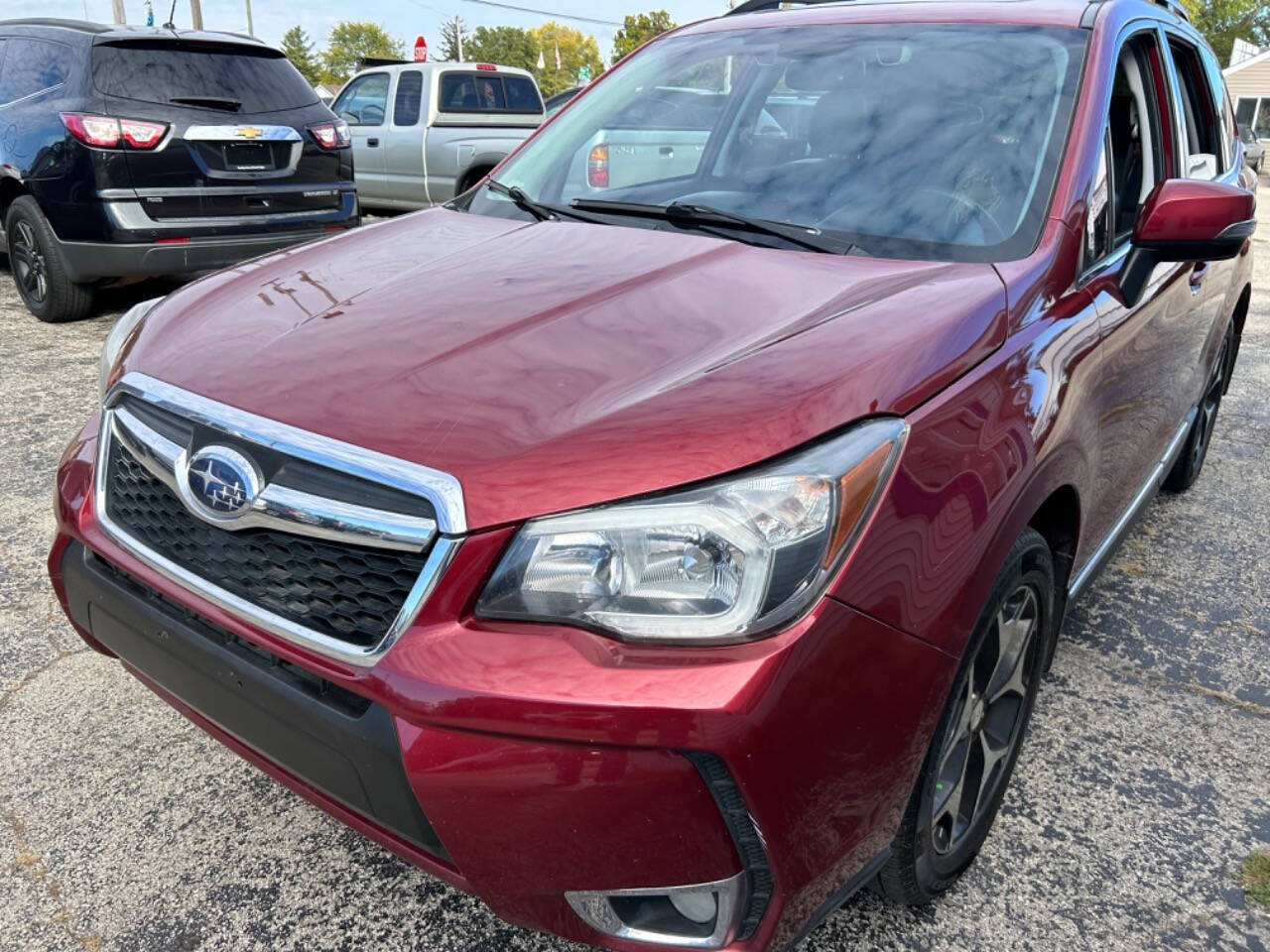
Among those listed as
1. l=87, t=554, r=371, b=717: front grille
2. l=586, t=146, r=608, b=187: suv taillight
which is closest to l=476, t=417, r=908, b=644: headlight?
l=87, t=554, r=371, b=717: front grille

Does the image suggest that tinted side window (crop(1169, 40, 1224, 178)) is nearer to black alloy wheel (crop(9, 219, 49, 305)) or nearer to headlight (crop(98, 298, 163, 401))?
headlight (crop(98, 298, 163, 401))

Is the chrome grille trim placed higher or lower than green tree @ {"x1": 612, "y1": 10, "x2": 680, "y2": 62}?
lower

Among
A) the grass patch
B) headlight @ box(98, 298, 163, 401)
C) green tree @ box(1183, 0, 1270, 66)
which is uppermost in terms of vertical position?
green tree @ box(1183, 0, 1270, 66)

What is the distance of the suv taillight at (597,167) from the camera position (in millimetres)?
2783

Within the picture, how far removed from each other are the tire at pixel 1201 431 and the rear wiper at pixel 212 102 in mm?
5396

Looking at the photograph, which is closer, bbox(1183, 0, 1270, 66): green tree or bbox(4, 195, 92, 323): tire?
bbox(4, 195, 92, 323): tire

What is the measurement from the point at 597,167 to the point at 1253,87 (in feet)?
201

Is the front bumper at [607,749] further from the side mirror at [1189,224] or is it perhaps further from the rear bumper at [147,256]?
the rear bumper at [147,256]

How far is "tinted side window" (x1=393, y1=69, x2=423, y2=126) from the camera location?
10414mm

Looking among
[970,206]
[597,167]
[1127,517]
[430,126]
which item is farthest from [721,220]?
[430,126]

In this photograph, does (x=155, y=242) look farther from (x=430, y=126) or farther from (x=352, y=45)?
(x=352, y=45)

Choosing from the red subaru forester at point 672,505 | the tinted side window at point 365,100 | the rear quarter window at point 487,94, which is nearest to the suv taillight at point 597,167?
the red subaru forester at point 672,505

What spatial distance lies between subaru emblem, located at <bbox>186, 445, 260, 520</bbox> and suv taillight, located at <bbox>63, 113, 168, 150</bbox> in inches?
191

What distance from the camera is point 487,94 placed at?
429 inches
